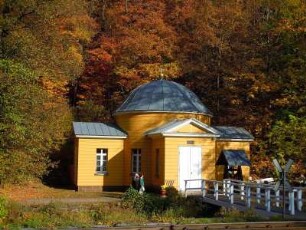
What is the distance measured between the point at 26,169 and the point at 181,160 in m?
8.92

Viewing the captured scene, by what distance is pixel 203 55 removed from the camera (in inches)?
1625

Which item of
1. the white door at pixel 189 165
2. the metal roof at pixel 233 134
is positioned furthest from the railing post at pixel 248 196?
the metal roof at pixel 233 134

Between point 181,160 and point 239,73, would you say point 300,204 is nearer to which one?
point 181,160

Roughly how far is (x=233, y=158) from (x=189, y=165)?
130 inches

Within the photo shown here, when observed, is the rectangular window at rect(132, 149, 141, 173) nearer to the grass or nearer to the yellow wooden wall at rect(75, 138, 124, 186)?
the yellow wooden wall at rect(75, 138, 124, 186)

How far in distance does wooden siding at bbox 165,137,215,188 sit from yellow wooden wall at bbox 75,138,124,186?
445 cm

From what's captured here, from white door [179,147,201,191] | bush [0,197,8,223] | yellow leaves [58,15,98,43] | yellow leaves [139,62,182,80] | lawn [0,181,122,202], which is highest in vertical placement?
yellow leaves [58,15,98,43]

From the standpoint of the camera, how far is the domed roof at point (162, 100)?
30.8 meters

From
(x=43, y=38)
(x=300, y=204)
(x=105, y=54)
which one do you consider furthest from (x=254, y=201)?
(x=105, y=54)

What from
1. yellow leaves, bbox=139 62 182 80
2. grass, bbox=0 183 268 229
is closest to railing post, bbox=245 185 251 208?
grass, bbox=0 183 268 229

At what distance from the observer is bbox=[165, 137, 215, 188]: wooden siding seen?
91.5 ft

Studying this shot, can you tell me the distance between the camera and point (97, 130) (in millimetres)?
31047

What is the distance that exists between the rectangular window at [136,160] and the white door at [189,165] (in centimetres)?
388

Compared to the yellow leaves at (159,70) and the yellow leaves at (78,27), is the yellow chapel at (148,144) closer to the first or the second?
the yellow leaves at (159,70)
